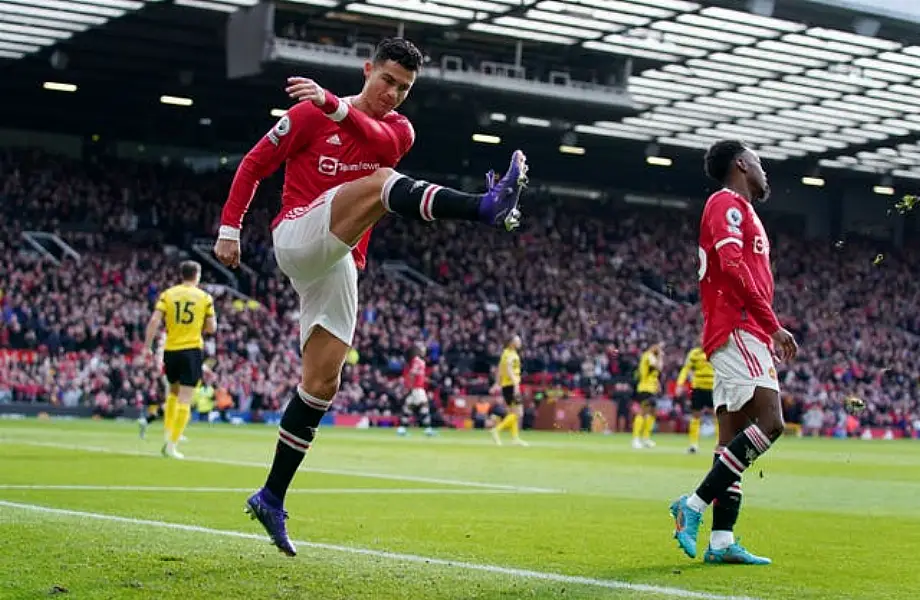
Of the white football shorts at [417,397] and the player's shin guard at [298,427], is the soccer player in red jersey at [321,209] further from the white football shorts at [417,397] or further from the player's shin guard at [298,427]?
the white football shorts at [417,397]

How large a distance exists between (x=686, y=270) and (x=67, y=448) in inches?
1362

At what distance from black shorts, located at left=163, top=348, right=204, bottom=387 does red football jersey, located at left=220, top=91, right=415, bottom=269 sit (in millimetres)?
10312

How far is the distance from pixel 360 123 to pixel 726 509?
2.76 metres

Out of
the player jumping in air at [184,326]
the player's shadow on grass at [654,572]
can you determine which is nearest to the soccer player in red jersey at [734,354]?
the player's shadow on grass at [654,572]

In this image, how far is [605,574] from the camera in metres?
6.74

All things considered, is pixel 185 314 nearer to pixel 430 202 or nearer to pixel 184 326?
pixel 184 326

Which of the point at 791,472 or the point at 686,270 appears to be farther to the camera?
the point at 686,270

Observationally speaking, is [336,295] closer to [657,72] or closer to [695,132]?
[657,72]

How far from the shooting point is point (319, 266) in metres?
7.06

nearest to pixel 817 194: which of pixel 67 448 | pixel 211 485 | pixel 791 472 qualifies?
pixel 791 472

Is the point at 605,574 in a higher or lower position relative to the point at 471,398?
higher

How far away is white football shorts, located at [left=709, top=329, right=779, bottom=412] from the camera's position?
7.66 metres

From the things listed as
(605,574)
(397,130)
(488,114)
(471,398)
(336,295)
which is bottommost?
(471,398)

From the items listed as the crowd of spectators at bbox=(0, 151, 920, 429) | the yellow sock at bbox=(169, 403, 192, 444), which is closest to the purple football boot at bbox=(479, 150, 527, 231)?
the yellow sock at bbox=(169, 403, 192, 444)
